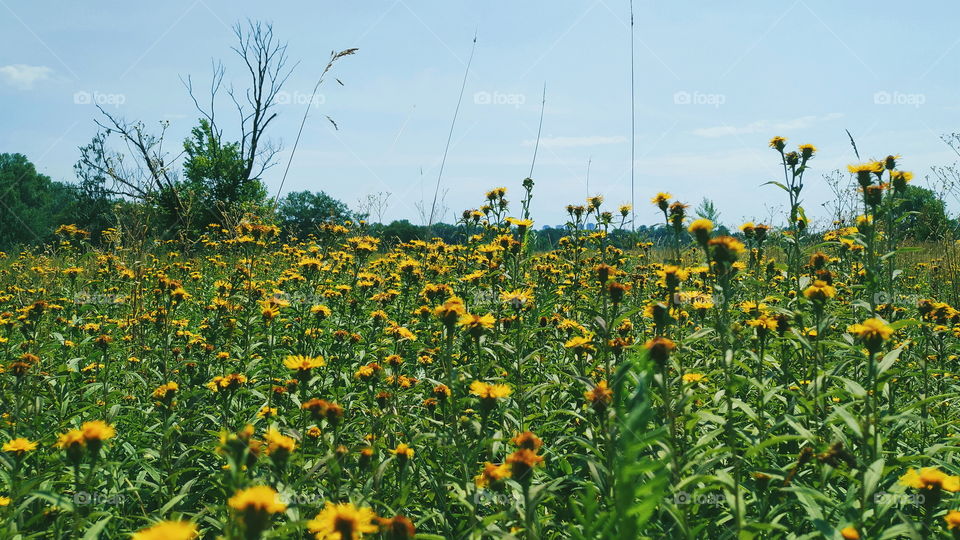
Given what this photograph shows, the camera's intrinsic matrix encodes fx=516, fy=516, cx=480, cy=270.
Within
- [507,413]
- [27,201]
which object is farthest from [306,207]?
[507,413]

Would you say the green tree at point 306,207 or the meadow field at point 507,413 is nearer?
the meadow field at point 507,413

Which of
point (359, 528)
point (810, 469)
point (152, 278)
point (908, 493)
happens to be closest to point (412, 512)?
point (359, 528)

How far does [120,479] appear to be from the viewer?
247cm

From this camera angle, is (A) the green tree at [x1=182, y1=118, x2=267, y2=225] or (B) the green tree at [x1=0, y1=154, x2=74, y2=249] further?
(B) the green tree at [x1=0, y1=154, x2=74, y2=249]

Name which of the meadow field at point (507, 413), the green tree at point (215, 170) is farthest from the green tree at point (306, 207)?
the meadow field at point (507, 413)

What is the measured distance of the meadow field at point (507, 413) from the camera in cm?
170

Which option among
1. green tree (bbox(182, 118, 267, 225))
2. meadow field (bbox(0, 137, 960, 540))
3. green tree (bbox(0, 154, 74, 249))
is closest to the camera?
meadow field (bbox(0, 137, 960, 540))

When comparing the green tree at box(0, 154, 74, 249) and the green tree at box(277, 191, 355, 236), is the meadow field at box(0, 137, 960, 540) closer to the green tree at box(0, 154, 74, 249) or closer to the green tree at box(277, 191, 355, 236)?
the green tree at box(277, 191, 355, 236)

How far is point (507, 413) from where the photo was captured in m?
2.79

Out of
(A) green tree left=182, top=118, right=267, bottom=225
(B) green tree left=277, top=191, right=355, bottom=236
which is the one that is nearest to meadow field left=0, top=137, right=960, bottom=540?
(A) green tree left=182, top=118, right=267, bottom=225

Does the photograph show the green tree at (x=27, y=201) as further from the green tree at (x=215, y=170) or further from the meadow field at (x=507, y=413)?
the meadow field at (x=507, y=413)

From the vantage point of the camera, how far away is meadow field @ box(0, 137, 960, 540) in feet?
5.57

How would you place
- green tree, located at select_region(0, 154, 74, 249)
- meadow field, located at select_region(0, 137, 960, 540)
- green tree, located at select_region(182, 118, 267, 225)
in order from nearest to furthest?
meadow field, located at select_region(0, 137, 960, 540)
green tree, located at select_region(182, 118, 267, 225)
green tree, located at select_region(0, 154, 74, 249)

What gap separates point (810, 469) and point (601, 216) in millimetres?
3362
